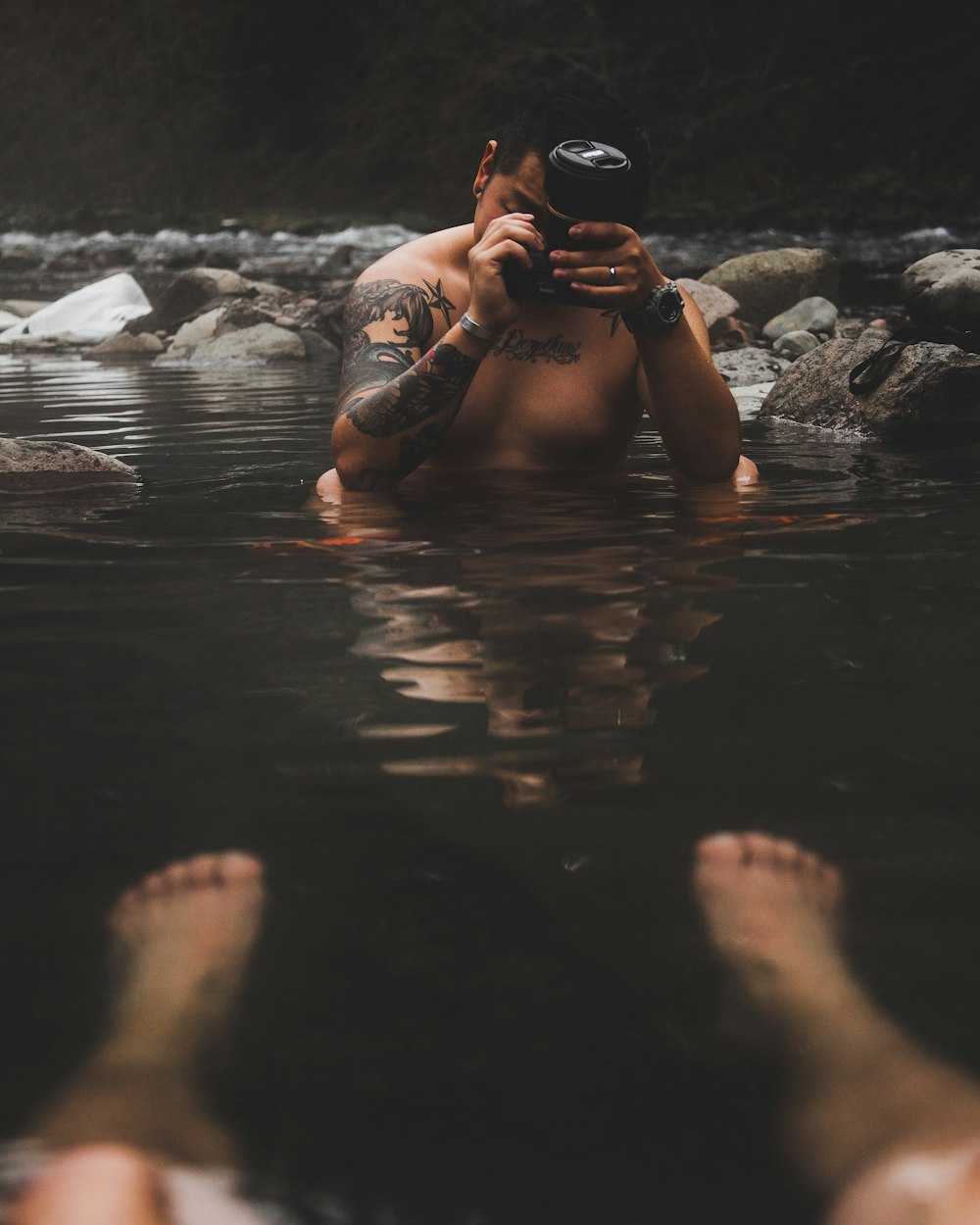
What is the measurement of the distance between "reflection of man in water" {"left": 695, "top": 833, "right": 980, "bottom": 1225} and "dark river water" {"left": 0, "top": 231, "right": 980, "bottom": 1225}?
0.03 m

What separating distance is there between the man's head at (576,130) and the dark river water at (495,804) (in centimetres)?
90

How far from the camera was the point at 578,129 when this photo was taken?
2.94 metres

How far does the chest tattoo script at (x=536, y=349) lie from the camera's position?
3256 millimetres

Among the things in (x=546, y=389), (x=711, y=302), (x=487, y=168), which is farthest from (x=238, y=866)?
(x=711, y=302)

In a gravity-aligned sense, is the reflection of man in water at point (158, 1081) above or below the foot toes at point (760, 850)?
below

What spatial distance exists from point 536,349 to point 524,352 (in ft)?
0.11

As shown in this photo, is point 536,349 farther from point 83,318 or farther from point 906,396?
point 83,318

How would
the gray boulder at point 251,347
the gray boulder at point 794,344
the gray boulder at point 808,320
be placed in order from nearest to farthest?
the gray boulder at point 794,344 → the gray boulder at point 808,320 → the gray boulder at point 251,347

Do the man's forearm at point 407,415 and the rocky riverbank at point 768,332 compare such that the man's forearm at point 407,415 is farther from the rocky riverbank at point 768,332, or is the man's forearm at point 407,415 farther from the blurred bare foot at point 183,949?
the blurred bare foot at point 183,949

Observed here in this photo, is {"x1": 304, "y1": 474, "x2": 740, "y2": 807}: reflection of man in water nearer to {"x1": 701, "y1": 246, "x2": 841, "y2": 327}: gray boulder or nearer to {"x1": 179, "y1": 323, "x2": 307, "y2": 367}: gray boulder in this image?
{"x1": 179, "y1": 323, "x2": 307, "y2": 367}: gray boulder

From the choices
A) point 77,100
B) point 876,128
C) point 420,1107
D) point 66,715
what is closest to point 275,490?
point 66,715

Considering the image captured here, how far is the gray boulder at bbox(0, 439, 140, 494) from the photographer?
11.8 ft

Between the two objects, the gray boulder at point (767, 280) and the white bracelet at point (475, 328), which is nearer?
the white bracelet at point (475, 328)

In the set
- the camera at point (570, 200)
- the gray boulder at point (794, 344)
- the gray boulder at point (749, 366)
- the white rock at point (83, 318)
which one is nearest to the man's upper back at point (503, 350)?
the camera at point (570, 200)
